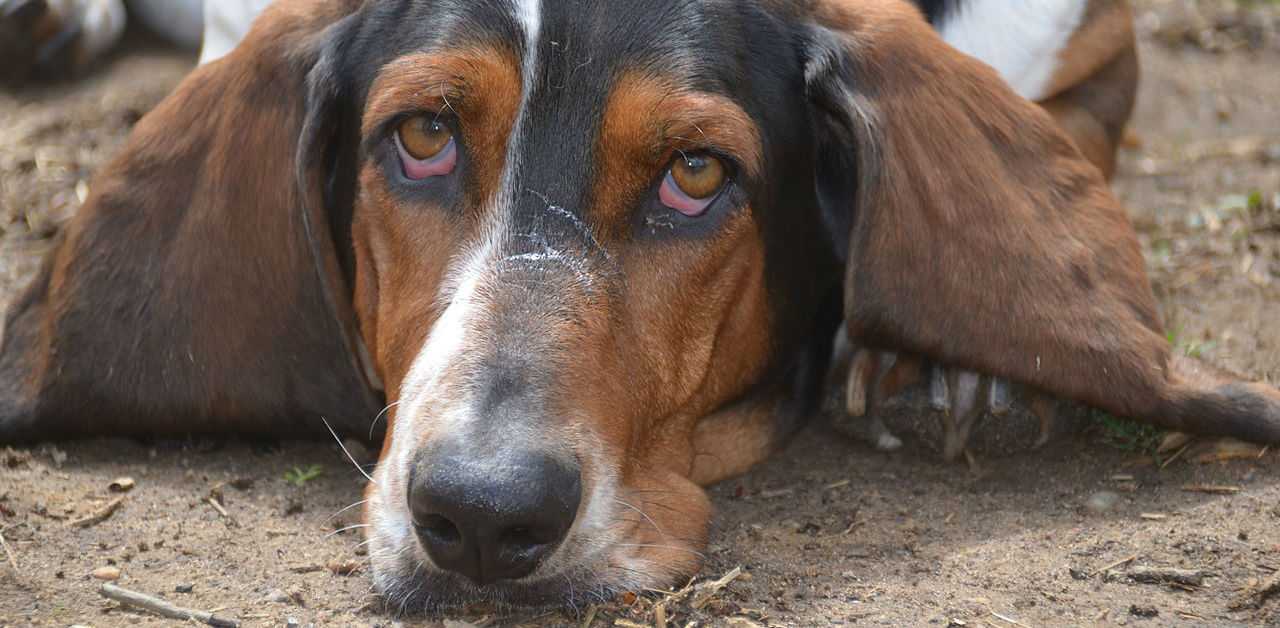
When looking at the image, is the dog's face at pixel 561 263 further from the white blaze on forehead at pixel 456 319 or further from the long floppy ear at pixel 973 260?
the long floppy ear at pixel 973 260

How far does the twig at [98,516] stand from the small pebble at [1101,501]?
2523 mm

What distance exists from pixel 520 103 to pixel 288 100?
844 millimetres

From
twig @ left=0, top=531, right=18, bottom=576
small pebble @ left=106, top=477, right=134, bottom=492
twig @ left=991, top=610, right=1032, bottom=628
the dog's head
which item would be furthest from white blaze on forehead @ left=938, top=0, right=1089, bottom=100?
twig @ left=0, top=531, right=18, bottom=576

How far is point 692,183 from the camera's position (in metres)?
3.59

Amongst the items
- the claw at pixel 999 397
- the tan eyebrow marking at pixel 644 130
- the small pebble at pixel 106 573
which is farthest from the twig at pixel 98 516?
the claw at pixel 999 397

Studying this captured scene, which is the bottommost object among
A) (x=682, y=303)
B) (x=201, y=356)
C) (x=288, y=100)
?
(x=201, y=356)

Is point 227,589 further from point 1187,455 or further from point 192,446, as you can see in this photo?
point 1187,455

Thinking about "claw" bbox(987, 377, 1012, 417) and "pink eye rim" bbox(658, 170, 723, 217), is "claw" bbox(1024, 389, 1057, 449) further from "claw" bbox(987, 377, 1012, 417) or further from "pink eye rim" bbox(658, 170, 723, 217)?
"pink eye rim" bbox(658, 170, 723, 217)

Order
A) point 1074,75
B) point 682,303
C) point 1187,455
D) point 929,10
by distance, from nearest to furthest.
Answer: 1. point 682,303
2. point 1187,455
3. point 929,10
4. point 1074,75

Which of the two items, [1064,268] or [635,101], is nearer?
[635,101]

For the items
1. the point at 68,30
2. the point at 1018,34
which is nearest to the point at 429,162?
the point at 1018,34

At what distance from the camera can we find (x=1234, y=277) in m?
5.22

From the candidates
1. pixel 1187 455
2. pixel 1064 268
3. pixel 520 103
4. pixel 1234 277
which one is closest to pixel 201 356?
pixel 520 103

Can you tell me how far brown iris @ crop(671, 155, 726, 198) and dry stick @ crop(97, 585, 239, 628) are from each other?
1.45 m
